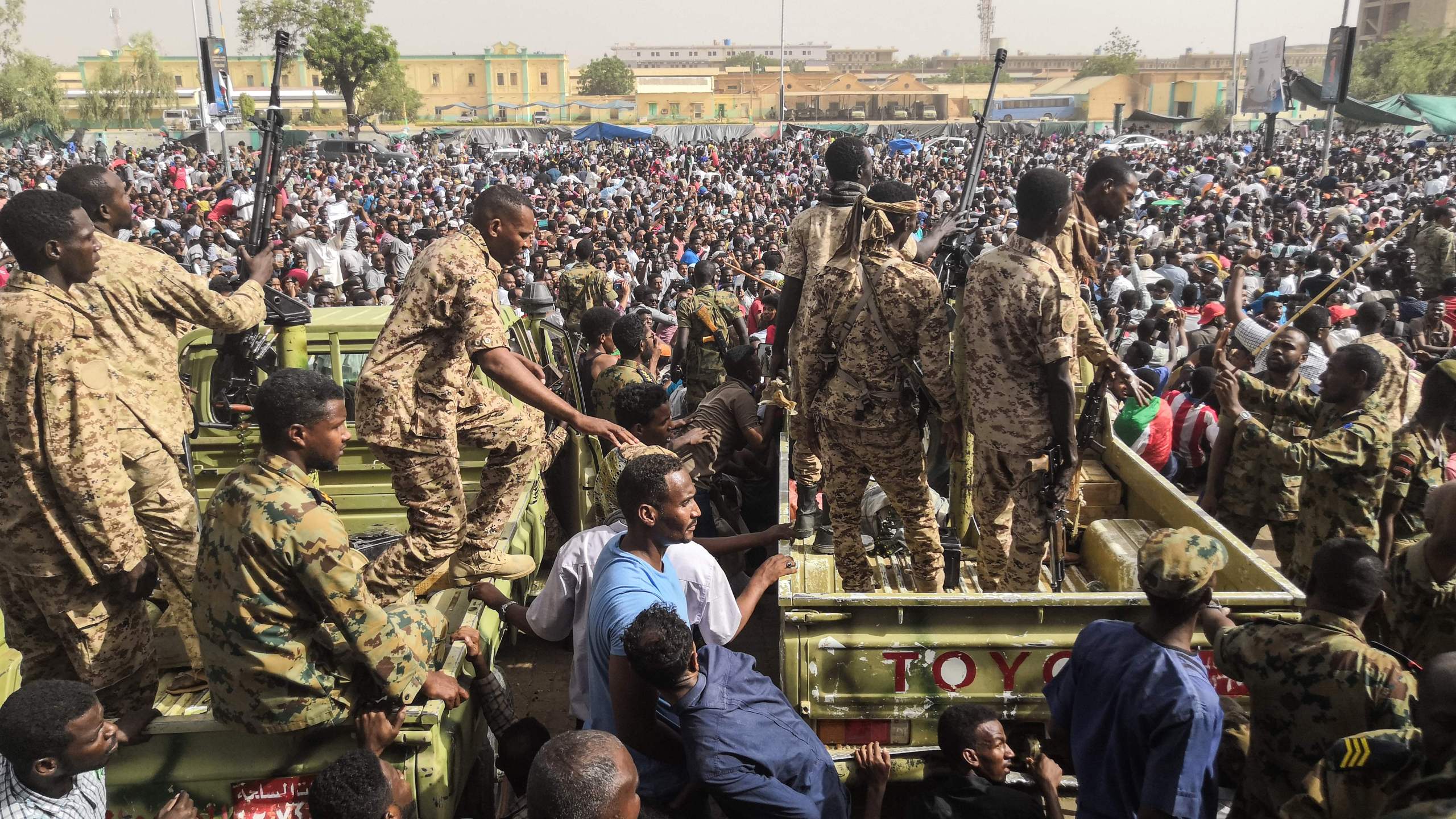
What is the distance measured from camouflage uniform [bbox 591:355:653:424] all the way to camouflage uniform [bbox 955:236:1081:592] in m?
1.64

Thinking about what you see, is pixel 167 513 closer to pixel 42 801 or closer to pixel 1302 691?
pixel 42 801

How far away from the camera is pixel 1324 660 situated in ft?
8.41

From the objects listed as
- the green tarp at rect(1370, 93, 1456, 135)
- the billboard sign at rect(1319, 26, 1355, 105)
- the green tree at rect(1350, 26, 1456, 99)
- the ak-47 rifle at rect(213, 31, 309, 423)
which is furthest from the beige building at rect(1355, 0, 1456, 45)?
the ak-47 rifle at rect(213, 31, 309, 423)

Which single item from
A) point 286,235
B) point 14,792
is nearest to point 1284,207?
point 286,235

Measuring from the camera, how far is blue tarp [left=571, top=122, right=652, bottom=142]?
4434 cm

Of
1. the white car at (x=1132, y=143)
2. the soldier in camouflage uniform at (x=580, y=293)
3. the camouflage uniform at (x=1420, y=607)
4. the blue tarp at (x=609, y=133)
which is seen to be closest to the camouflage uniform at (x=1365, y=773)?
the camouflage uniform at (x=1420, y=607)

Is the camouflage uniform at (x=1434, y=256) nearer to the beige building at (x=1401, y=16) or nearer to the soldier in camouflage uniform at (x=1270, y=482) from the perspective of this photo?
the soldier in camouflage uniform at (x=1270, y=482)

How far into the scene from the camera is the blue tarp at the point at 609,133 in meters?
44.3

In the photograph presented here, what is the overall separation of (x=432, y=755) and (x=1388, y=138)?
42.7 meters

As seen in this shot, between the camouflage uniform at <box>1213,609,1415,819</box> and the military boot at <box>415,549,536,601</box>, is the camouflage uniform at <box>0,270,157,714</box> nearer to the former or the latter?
the military boot at <box>415,549,536,601</box>

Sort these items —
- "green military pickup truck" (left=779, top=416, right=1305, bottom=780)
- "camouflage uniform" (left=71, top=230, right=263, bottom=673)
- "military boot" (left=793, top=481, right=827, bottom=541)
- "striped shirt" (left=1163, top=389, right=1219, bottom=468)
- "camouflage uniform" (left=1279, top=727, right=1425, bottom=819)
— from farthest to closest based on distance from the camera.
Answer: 1. "striped shirt" (left=1163, top=389, right=1219, bottom=468)
2. "military boot" (left=793, top=481, right=827, bottom=541)
3. "camouflage uniform" (left=71, top=230, right=263, bottom=673)
4. "green military pickup truck" (left=779, top=416, right=1305, bottom=780)
5. "camouflage uniform" (left=1279, top=727, right=1425, bottom=819)

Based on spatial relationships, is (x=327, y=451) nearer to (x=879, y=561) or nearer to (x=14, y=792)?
(x=14, y=792)

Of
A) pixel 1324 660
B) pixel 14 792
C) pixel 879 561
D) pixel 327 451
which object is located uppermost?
pixel 327 451

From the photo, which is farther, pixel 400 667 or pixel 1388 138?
pixel 1388 138
